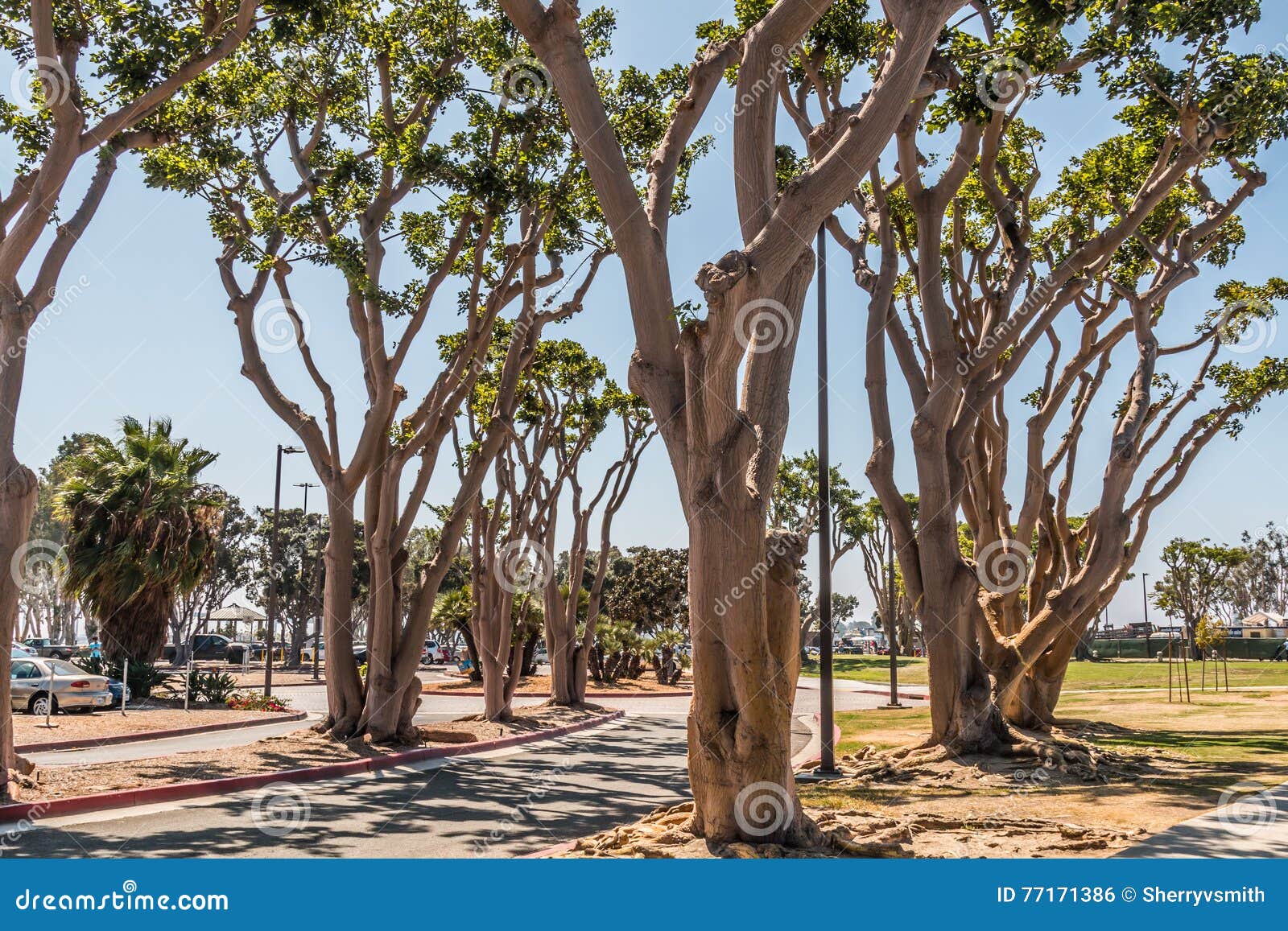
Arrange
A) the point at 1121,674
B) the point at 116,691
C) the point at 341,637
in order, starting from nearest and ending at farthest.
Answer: the point at 341,637 → the point at 116,691 → the point at 1121,674

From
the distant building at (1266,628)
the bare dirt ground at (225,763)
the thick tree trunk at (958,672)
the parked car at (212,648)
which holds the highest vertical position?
the thick tree trunk at (958,672)

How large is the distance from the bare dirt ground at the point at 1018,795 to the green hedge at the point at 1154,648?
2025 inches

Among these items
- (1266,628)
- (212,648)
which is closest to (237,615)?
(212,648)

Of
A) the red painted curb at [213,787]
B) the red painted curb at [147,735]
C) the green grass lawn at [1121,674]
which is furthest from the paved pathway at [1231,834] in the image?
the green grass lawn at [1121,674]

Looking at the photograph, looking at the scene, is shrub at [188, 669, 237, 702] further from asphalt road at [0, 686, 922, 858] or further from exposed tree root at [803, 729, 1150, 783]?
exposed tree root at [803, 729, 1150, 783]

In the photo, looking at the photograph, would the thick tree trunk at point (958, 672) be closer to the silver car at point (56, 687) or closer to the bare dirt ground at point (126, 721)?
the bare dirt ground at point (126, 721)

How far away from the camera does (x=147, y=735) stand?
18.5 m

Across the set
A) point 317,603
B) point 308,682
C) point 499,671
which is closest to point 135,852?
point 499,671

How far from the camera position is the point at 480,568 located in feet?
72.0

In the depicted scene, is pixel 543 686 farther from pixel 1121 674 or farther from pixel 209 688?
pixel 1121 674

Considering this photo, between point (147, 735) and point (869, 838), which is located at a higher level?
point (869, 838)

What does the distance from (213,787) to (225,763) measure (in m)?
1.92

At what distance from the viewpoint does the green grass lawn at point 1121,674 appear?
127 ft

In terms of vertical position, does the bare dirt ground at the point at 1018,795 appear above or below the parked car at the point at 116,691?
above
